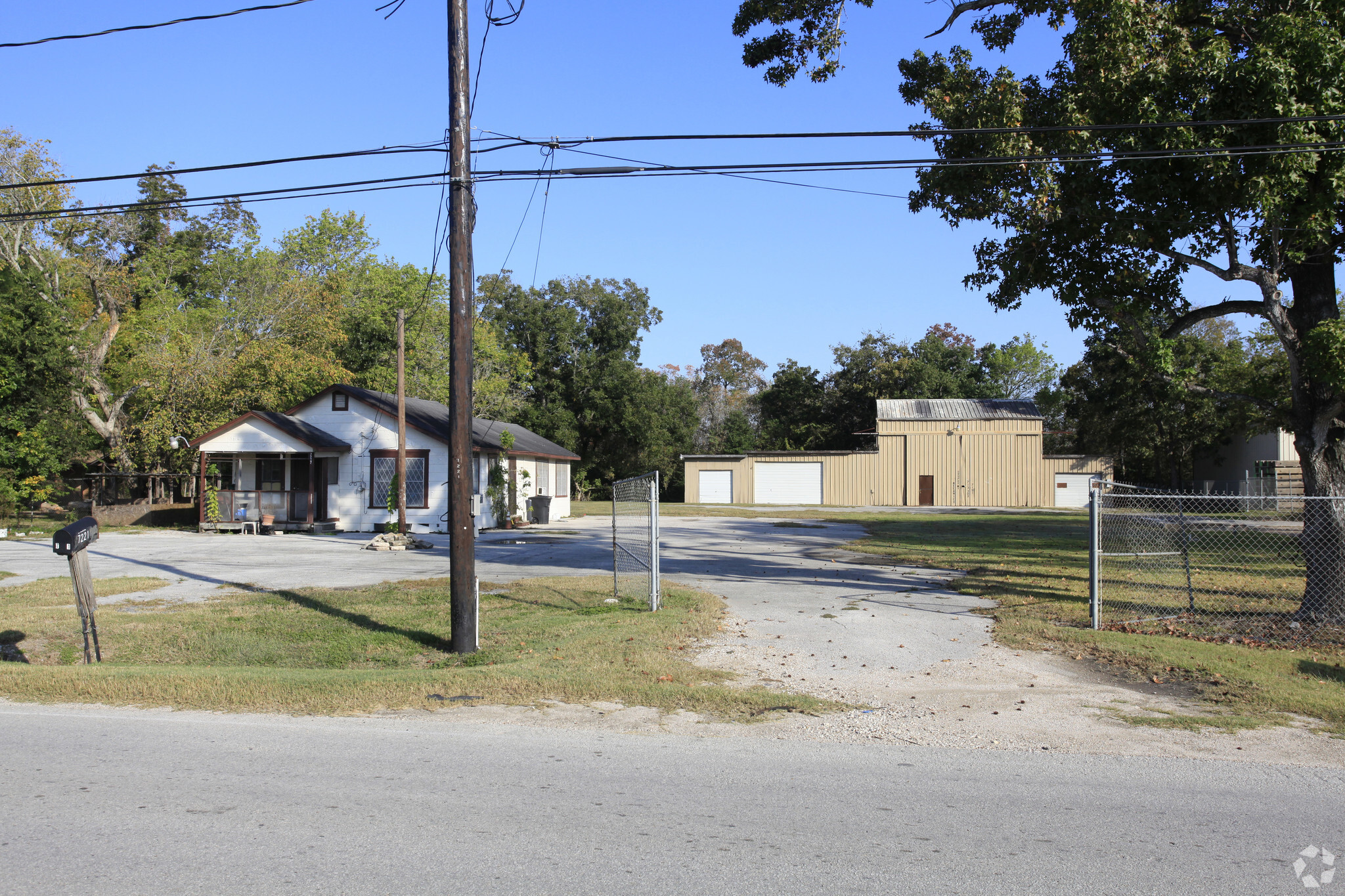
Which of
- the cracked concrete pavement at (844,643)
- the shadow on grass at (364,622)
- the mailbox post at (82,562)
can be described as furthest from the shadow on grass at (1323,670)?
the mailbox post at (82,562)

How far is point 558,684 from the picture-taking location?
8.11 m

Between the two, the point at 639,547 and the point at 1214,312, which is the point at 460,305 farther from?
the point at 1214,312

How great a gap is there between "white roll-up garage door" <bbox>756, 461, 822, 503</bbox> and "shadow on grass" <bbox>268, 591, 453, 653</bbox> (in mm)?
38821

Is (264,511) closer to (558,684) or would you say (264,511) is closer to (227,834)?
(558,684)

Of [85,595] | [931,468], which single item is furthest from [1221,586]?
[931,468]

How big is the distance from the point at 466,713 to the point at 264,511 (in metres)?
23.7

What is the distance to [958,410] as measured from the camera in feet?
166

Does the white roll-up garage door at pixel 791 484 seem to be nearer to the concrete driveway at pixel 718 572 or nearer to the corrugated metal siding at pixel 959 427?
the corrugated metal siding at pixel 959 427

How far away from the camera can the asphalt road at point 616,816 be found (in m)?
4.16

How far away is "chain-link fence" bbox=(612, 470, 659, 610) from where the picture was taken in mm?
11586

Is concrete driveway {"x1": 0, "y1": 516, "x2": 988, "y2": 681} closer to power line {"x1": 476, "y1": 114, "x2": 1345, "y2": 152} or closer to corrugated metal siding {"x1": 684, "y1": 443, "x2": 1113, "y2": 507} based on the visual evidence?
power line {"x1": 476, "y1": 114, "x2": 1345, "y2": 152}

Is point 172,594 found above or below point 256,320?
below

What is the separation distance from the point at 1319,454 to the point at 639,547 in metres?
10.5

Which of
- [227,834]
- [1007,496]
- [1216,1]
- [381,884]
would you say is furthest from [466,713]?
[1007,496]
